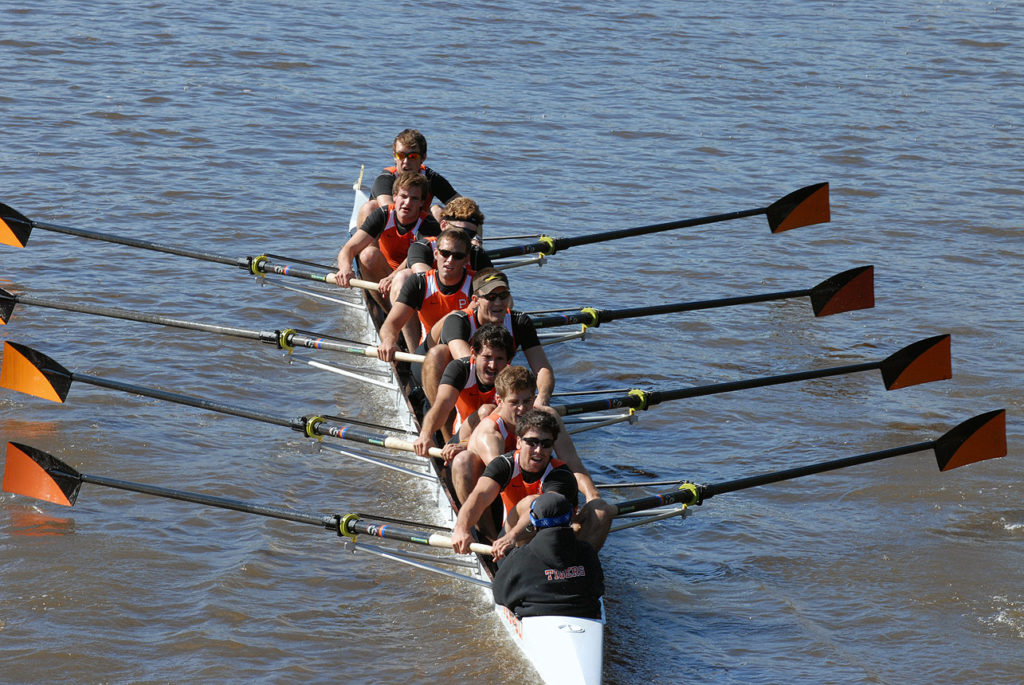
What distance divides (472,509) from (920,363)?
400cm

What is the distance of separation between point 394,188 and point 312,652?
4.06 metres

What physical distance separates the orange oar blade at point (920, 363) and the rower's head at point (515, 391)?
342 cm

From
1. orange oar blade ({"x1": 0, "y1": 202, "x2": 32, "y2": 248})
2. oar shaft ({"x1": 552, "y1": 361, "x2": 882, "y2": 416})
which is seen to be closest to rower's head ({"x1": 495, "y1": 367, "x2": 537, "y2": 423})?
oar shaft ({"x1": 552, "y1": 361, "x2": 882, "y2": 416})

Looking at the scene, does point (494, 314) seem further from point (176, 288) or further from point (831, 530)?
point (176, 288)

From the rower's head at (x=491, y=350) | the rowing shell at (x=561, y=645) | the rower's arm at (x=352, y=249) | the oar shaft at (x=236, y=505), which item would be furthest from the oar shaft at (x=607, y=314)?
the rowing shell at (x=561, y=645)

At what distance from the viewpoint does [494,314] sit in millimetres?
6867

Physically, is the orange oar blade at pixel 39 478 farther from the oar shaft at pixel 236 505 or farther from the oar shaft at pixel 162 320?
the oar shaft at pixel 162 320

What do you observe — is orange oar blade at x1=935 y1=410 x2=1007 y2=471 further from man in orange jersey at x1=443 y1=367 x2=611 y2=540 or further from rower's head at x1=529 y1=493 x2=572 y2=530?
rower's head at x1=529 y1=493 x2=572 y2=530

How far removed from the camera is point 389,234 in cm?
918

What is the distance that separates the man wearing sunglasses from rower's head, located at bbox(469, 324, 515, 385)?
2.71 meters

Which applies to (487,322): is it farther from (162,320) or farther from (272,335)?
(162,320)

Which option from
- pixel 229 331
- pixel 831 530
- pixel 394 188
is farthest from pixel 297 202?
pixel 831 530

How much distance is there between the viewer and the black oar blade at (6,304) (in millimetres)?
8602

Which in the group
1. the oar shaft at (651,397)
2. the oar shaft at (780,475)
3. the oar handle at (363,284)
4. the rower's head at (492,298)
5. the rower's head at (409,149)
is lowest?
the oar shaft at (780,475)
